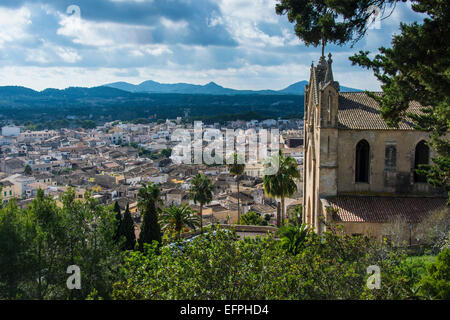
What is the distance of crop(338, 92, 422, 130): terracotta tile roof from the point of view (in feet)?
63.2

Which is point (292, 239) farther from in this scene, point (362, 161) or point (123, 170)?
point (123, 170)

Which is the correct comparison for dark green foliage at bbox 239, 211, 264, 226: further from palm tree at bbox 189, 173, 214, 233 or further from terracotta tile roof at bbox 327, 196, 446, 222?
terracotta tile roof at bbox 327, 196, 446, 222

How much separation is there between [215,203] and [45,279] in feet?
127

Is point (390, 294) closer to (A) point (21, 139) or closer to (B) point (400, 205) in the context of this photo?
(B) point (400, 205)

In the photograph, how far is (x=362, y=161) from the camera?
20.0 meters

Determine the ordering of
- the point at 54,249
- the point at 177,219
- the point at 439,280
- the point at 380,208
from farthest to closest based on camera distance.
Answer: the point at 177,219, the point at 380,208, the point at 54,249, the point at 439,280

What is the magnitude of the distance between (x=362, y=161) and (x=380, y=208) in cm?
244

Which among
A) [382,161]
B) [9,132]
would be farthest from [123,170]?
[9,132]

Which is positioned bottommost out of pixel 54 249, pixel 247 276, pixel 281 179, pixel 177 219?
pixel 177 219

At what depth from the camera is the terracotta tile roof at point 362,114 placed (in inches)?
758

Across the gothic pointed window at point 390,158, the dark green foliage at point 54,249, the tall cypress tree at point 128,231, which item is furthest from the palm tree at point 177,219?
the dark green foliage at point 54,249

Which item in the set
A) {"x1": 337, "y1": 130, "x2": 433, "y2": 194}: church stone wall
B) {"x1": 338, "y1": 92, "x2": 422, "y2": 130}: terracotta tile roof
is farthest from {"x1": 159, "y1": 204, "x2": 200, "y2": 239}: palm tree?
{"x1": 338, "y1": 92, "x2": 422, "y2": 130}: terracotta tile roof

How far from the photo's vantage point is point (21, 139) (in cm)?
13562
